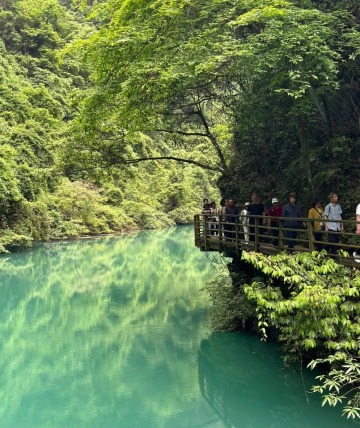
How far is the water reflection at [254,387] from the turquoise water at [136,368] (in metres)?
0.02

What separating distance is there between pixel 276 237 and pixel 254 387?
9.72 feet

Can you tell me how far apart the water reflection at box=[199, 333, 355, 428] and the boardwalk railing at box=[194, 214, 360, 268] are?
227cm

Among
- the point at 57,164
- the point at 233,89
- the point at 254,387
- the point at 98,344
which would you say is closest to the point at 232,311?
the point at 254,387

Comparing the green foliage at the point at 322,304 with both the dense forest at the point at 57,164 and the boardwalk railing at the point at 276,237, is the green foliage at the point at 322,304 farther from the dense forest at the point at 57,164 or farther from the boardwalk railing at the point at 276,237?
the dense forest at the point at 57,164

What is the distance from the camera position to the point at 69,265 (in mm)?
25297

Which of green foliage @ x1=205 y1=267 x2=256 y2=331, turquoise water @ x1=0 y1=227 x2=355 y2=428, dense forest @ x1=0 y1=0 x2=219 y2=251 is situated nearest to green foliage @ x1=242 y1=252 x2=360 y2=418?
turquoise water @ x1=0 y1=227 x2=355 y2=428

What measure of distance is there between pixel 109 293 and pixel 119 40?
428 inches

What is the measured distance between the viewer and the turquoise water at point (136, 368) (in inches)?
311

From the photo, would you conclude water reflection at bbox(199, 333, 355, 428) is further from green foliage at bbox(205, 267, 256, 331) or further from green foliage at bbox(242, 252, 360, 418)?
green foliage at bbox(242, 252, 360, 418)

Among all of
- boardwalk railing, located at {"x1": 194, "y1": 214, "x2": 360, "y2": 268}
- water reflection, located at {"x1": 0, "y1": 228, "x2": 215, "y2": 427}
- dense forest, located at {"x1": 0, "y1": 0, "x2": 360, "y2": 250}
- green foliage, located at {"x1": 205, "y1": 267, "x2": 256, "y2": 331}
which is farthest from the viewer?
green foliage, located at {"x1": 205, "y1": 267, "x2": 256, "y2": 331}

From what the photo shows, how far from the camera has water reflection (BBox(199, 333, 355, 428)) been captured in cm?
748

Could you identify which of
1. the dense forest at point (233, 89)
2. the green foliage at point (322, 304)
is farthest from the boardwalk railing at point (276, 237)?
the dense forest at point (233, 89)

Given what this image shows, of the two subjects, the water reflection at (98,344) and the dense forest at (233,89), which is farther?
the dense forest at (233,89)

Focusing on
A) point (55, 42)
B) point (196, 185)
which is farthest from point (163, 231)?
point (55, 42)
